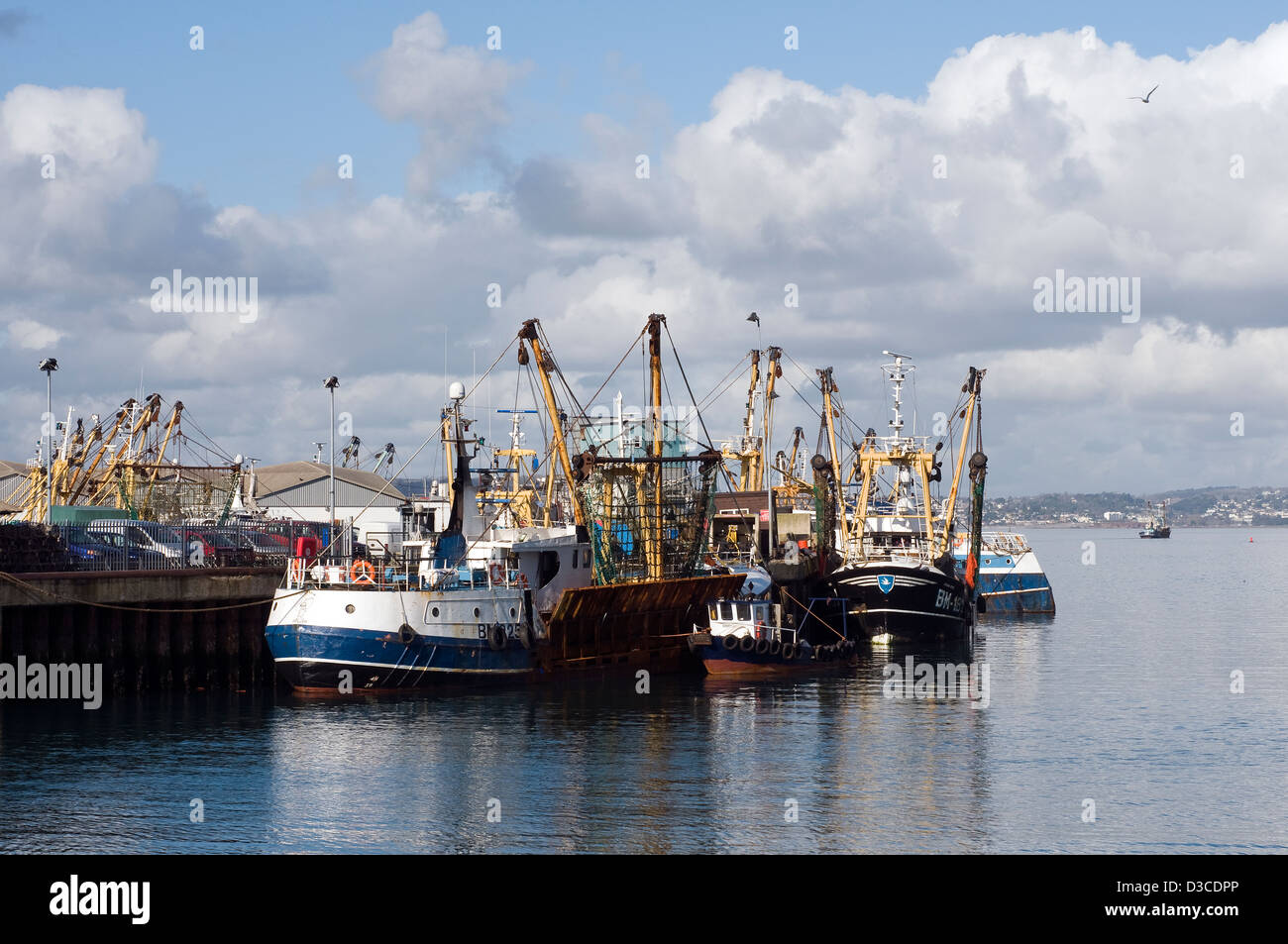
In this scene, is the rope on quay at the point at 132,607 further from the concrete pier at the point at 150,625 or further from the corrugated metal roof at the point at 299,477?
the corrugated metal roof at the point at 299,477

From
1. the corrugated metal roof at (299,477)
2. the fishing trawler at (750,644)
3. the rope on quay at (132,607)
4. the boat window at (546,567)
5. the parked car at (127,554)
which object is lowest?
the fishing trawler at (750,644)

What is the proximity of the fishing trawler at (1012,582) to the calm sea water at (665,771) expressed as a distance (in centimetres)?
5574

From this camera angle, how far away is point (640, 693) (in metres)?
65.2

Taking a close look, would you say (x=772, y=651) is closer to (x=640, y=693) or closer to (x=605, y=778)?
(x=640, y=693)

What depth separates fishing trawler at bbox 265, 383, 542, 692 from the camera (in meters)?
58.5

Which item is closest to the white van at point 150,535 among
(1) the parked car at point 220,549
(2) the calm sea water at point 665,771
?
(1) the parked car at point 220,549

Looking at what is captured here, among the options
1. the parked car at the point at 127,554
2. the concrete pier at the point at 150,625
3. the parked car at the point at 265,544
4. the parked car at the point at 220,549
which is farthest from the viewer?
the parked car at the point at 265,544

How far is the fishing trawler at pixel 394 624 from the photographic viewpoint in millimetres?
58500

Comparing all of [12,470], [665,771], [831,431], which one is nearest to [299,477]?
[12,470]

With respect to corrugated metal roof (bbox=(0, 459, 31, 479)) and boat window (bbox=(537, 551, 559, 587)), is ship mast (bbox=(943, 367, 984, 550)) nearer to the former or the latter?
boat window (bbox=(537, 551, 559, 587))

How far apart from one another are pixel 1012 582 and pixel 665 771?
Result: 8692 cm
